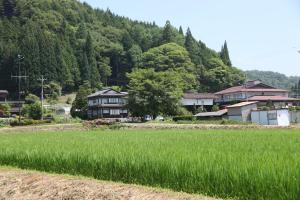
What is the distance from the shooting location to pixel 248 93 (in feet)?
225

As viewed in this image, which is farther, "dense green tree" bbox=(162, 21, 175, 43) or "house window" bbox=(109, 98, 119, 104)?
"dense green tree" bbox=(162, 21, 175, 43)

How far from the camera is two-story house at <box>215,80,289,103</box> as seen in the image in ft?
225

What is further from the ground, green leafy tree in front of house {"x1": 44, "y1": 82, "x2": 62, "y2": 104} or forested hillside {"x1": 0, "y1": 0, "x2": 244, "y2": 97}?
forested hillside {"x1": 0, "y1": 0, "x2": 244, "y2": 97}

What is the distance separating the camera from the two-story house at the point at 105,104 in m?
66.1

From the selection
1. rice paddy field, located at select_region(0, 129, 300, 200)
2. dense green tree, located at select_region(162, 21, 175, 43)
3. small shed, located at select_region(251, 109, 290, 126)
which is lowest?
rice paddy field, located at select_region(0, 129, 300, 200)

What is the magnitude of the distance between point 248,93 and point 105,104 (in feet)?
72.4

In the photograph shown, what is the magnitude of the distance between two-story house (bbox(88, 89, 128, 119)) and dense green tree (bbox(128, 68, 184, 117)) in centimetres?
1772

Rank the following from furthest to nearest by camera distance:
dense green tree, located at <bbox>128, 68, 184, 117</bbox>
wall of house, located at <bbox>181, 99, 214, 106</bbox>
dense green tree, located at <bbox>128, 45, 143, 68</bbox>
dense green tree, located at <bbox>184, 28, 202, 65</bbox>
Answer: dense green tree, located at <bbox>128, 45, 143, 68</bbox>
dense green tree, located at <bbox>184, 28, 202, 65</bbox>
wall of house, located at <bbox>181, 99, 214, 106</bbox>
dense green tree, located at <bbox>128, 68, 184, 117</bbox>

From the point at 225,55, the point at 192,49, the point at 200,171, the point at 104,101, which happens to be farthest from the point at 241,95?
the point at 200,171

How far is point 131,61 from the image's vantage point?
96.0 meters

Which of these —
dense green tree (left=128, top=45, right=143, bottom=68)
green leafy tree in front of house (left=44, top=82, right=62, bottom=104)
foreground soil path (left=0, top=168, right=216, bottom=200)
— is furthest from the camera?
dense green tree (left=128, top=45, right=143, bottom=68)

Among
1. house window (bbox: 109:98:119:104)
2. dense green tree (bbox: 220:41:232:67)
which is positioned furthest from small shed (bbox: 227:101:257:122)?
dense green tree (bbox: 220:41:232:67)

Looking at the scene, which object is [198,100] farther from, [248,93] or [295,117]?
[295,117]

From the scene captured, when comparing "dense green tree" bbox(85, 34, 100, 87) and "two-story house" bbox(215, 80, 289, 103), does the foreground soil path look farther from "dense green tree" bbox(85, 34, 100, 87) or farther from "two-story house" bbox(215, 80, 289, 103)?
"dense green tree" bbox(85, 34, 100, 87)
